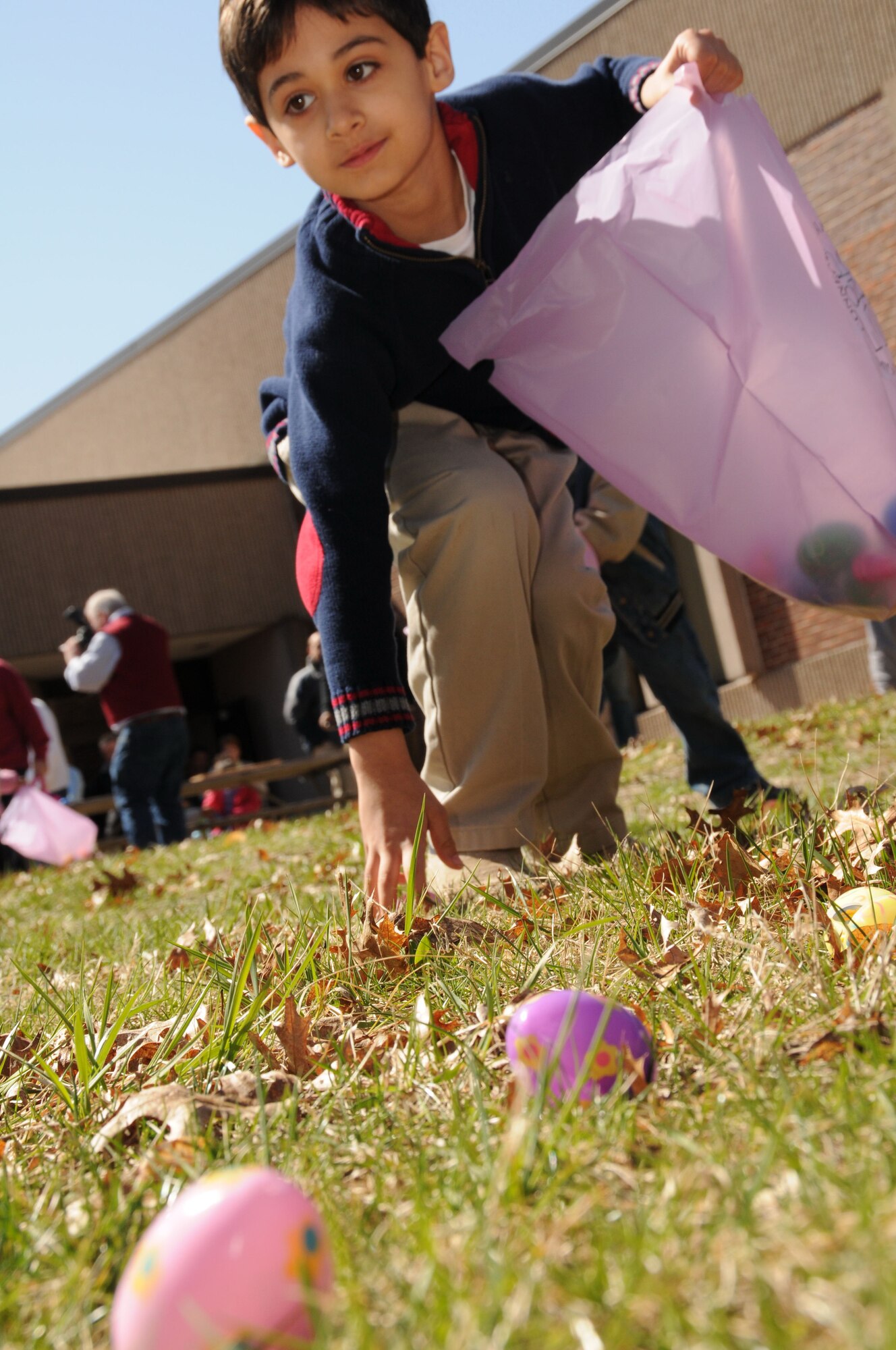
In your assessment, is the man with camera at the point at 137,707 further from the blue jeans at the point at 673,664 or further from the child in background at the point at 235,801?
the blue jeans at the point at 673,664

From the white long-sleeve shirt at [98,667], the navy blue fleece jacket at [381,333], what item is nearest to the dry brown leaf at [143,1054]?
the navy blue fleece jacket at [381,333]

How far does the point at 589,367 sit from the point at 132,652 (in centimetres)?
566

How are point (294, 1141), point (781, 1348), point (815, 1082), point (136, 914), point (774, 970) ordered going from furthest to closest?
point (136, 914)
point (774, 970)
point (294, 1141)
point (815, 1082)
point (781, 1348)

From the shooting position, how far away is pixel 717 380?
2.29 meters

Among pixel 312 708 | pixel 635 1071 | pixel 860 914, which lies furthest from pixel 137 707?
pixel 635 1071

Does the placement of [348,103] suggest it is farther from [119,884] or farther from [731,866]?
[119,884]

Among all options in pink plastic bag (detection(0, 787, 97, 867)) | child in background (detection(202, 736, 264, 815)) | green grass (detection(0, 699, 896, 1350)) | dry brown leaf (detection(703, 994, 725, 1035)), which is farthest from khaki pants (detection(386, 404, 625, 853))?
child in background (detection(202, 736, 264, 815))

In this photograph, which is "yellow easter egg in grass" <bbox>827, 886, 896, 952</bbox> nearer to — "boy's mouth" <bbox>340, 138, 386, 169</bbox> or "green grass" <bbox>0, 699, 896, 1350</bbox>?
"green grass" <bbox>0, 699, 896, 1350</bbox>

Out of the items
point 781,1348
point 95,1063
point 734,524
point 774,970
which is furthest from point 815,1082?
point 734,524

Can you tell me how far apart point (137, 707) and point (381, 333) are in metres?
5.40

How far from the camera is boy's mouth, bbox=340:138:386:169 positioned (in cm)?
237

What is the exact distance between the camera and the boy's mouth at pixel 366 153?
2.37m

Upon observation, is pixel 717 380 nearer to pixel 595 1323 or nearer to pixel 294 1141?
pixel 294 1141

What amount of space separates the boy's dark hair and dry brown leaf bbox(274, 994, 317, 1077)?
5.97ft
